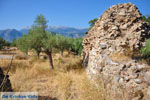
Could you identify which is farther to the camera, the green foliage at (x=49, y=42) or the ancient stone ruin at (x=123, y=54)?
the green foliage at (x=49, y=42)

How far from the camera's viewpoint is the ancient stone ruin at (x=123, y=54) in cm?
339

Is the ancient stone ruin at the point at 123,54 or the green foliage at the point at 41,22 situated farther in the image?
the green foliage at the point at 41,22

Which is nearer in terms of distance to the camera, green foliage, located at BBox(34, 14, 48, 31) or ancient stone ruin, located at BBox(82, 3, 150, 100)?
ancient stone ruin, located at BBox(82, 3, 150, 100)

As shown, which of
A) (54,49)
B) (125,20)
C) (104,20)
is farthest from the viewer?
(54,49)

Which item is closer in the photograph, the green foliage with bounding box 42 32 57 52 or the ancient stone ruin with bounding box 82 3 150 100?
the ancient stone ruin with bounding box 82 3 150 100

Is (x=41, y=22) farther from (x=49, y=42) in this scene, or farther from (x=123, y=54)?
(x=123, y=54)

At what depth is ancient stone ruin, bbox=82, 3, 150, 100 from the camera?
3.39m

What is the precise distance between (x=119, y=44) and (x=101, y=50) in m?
0.89

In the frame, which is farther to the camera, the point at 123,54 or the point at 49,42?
the point at 49,42

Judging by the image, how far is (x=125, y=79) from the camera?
12.0 ft

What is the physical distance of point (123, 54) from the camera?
4.66 metres

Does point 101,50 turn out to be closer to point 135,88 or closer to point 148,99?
point 135,88

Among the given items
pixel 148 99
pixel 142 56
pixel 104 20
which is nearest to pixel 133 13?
pixel 104 20

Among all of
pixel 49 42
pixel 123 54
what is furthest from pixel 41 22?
pixel 123 54
